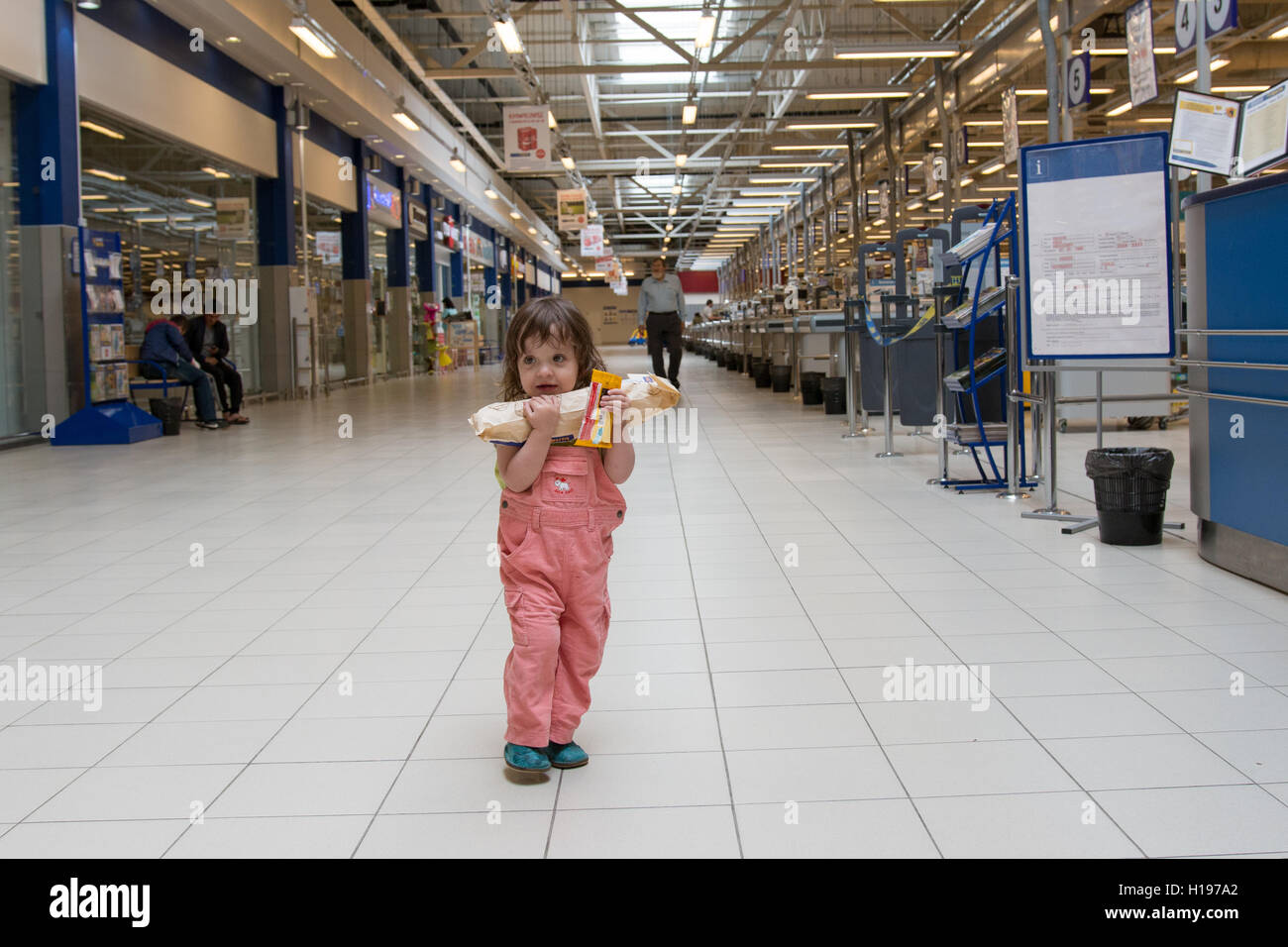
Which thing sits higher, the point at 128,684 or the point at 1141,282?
the point at 1141,282

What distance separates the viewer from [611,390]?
2.27 meters

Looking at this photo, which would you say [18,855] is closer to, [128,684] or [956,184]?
[128,684]

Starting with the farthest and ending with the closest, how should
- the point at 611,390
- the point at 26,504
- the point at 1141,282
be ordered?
1. the point at 26,504
2. the point at 1141,282
3. the point at 611,390

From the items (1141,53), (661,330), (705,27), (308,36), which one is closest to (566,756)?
(1141,53)

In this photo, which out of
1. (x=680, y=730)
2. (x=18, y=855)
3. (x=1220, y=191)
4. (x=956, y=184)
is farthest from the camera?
(x=956, y=184)

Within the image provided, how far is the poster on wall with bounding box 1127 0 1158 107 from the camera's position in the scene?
283 inches

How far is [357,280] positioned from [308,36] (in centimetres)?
783

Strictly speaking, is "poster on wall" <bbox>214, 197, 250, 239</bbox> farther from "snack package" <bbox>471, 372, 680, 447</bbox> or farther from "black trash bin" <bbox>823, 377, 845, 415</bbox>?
"snack package" <bbox>471, 372, 680, 447</bbox>

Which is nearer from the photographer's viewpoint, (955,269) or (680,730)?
(680,730)

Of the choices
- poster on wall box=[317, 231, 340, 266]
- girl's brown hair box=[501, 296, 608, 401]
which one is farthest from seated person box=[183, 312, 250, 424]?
girl's brown hair box=[501, 296, 608, 401]

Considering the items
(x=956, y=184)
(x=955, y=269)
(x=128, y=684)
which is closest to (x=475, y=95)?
(x=956, y=184)

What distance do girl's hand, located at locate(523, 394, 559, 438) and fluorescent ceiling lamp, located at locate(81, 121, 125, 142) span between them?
9967mm

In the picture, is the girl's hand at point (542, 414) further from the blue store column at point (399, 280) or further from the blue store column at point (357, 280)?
the blue store column at point (399, 280)

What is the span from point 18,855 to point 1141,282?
458 centimetres
